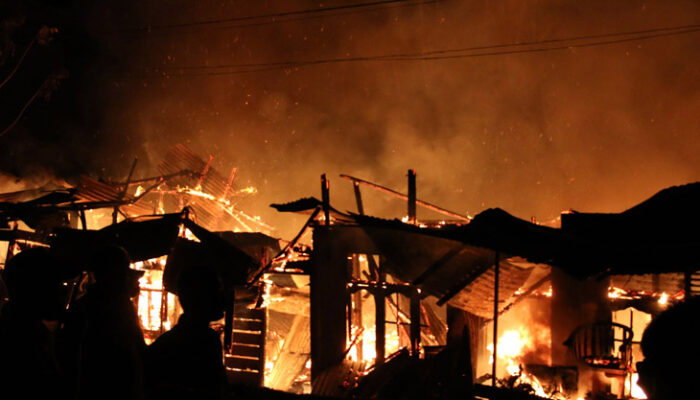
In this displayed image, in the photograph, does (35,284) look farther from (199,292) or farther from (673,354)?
(673,354)

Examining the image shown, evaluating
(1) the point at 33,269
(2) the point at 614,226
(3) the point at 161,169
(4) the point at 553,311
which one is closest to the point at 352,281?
(2) the point at 614,226

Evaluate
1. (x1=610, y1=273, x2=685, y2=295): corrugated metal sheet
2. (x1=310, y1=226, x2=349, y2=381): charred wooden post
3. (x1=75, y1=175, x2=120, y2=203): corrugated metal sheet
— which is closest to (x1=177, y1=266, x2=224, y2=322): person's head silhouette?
(x1=310, y1=226, x2=349, y2=381): charred wooden post

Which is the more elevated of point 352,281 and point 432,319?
point 352,281

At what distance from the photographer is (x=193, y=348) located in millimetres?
2867

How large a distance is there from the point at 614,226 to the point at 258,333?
909cm

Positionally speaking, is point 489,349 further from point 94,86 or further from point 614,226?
point 94,86

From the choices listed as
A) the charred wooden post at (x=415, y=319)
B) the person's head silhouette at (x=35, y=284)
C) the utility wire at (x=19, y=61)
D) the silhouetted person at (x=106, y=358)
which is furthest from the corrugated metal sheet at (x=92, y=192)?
the utility wire at (x=19, y=61)

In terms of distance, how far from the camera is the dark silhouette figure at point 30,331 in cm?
218

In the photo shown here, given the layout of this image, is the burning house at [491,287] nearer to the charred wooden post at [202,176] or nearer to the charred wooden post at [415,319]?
the charred wooden post at [415,319]

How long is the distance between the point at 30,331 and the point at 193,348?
95 cm

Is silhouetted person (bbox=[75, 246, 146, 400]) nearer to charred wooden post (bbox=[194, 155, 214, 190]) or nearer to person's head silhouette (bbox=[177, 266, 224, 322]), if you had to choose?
person's head silhouette (bbox=[177, 266, 224, 322])

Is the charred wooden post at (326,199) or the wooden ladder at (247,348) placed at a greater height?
the charred wooden post at (326,199)

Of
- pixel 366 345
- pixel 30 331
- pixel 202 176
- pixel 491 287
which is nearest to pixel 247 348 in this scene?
pixel 366 345

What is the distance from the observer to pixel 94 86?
2431 centimetres
